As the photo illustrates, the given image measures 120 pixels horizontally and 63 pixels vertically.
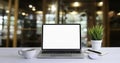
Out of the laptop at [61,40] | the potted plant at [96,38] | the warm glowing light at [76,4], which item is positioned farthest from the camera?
the warm glowing light at [76,4]

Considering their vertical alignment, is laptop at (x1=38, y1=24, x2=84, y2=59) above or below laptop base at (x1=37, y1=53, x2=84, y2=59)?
above

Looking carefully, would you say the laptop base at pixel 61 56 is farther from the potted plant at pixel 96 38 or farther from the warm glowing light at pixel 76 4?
the warm glowing light at pixel 76 4

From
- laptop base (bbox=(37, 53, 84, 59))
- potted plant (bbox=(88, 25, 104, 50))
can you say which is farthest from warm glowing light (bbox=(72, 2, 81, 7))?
laptop base (bbox=(37, 53, 84, 59))

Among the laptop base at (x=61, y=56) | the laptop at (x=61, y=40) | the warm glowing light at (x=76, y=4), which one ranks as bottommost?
the laptop base at (x=61, y=56)

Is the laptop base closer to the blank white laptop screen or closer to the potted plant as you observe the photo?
the blank white laptop screen

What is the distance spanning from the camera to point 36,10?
4781 millimetres

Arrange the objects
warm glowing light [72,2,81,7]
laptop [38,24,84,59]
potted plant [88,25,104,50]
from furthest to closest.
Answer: warm glowing light [72,2,81,7], potted plant [88,25,104,50], laptop [38,24,84,59]

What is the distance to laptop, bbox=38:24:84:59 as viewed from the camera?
169 centimetres

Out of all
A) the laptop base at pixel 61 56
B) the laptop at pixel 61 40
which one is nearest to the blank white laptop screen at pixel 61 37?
the laptop at pixel 61 40

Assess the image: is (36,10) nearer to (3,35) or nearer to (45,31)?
(3,35)

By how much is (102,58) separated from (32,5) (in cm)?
357

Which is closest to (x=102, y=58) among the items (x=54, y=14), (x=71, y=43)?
(x=71, y=43)

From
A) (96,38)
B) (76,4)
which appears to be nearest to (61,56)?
(96,38)

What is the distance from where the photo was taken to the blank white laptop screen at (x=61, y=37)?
1.71 metres
